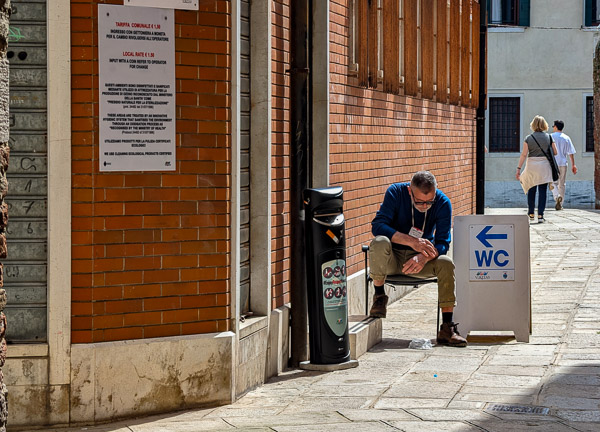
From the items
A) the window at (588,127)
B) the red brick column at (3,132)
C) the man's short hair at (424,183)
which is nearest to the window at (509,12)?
the window at (588,127)

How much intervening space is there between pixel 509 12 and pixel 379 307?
24.7 metres

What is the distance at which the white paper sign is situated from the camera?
7.36m

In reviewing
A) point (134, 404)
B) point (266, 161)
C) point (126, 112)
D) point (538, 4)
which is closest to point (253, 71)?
point (266, 161)

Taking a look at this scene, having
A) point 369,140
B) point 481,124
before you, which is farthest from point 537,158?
point 369,140

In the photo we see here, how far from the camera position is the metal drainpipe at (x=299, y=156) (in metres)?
8.91

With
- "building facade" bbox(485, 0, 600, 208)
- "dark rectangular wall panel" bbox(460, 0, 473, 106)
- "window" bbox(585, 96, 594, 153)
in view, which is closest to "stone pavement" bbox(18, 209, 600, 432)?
"dark rectangular wall panel" bbox(460, 0, 473, 106)

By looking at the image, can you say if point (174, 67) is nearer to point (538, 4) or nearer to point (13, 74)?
point (13, 74)

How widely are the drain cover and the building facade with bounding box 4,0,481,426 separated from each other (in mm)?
1652

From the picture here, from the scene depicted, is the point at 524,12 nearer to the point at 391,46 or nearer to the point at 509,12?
the point at 509,12

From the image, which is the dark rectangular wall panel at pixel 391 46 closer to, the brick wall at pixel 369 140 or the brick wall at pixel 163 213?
the brick wall at pixel 369 140

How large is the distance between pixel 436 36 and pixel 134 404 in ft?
31.0

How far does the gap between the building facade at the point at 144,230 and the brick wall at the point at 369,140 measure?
177cm

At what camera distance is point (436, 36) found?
51.6ft

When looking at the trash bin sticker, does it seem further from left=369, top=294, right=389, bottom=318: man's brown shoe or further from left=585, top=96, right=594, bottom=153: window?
left=585, top=96, right=594, bottom=153: window
